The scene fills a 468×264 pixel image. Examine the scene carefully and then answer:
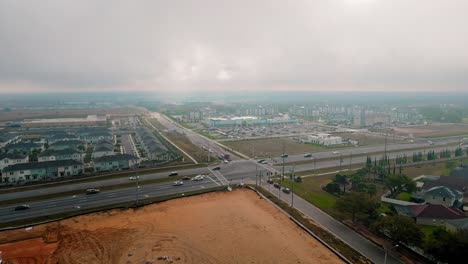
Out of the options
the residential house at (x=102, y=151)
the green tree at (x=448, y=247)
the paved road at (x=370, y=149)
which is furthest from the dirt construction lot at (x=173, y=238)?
the residential house at (x=102, y=151)

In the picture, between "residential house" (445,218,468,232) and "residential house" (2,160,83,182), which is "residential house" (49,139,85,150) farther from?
"residential house" (445,218,468,232)

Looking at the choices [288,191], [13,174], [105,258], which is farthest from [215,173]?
[13,174]

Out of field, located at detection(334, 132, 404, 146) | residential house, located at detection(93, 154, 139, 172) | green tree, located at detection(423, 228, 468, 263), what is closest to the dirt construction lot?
green tree, located at detection(423, 228, 468, 263)

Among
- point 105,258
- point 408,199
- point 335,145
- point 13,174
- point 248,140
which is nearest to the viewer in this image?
point 105,258

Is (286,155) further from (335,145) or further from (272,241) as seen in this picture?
(272,241)

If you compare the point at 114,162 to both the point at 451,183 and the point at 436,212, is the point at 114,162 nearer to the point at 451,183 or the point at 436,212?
the point at 436,212

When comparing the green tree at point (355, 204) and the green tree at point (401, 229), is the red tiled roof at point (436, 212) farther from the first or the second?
the green tree at point (401, 229)

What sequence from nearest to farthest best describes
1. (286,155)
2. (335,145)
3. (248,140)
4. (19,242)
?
(19,242) < (286,155) < (335,145) < (248,140)
